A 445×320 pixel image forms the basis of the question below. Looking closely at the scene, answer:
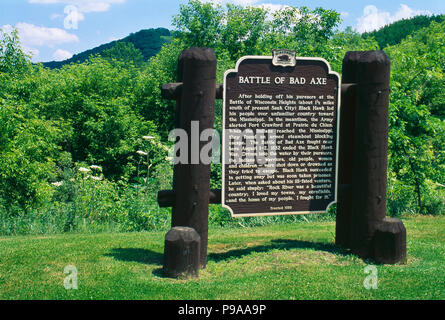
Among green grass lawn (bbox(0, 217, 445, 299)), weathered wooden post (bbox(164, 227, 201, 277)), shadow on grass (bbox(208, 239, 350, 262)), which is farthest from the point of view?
shadow on grass (bbox(208, 239, 350, 262))

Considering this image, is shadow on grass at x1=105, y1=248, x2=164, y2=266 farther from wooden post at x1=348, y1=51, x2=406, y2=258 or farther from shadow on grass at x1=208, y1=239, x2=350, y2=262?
wooden post at x1=348, y1=51, x2=406, y2=258

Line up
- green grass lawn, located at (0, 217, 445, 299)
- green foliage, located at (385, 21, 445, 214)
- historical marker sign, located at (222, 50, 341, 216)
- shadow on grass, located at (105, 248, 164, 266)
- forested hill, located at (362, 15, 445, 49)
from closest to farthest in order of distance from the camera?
green grass lawn, located at (0, 217, 445, 299) < historical marker sign, located at (222, 50, 341, 216) < shadow on grass, located at (105, 248, 164, 266) < green foliage, located at (385, 21, 445, 214) < forested hill, located at (362, 15, 445, 49)

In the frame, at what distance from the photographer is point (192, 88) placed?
5516 mm

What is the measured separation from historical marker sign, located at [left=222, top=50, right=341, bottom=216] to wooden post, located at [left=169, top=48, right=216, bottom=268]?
32 cm

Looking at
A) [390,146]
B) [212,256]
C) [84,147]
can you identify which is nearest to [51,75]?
[84,147]

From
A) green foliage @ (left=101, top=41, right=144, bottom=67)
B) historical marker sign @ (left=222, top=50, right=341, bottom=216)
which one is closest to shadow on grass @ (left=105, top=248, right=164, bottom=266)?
historical marker sign @ (left=222, top=50, right=341, bottom=216)

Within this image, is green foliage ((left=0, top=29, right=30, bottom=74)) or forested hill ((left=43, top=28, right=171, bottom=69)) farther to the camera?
forested hill ((left=43, top=28, right=171, bottom=69))

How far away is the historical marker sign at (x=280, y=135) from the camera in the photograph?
5879 mm

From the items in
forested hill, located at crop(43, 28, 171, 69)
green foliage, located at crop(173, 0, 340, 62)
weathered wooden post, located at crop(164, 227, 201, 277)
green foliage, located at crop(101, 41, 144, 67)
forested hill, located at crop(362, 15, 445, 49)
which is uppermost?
forested hill, located at crop(43, 28, 171, 69)

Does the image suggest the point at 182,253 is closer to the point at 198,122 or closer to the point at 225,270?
the point at 225,270

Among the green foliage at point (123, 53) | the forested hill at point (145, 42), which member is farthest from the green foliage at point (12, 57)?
the forested hill at point (145, 42)

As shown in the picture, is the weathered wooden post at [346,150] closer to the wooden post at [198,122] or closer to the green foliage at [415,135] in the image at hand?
the wooden post at [198,122]

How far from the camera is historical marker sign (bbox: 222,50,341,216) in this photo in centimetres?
588

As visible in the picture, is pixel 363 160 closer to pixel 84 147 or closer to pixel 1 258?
pixel 1 258
